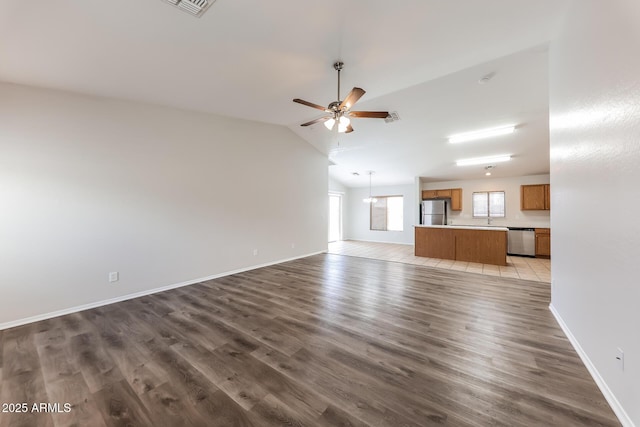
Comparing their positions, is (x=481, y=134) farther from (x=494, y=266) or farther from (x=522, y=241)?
(x=522, y=241)

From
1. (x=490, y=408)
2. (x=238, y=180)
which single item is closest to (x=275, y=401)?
(x=490, y=408)

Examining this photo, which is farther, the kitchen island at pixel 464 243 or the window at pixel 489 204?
the window at pixel 489 204

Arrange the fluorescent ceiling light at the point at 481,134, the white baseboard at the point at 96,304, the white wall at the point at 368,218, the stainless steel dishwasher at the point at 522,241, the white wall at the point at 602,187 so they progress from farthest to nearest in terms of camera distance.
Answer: the white wall at the point at 368,218
the stainless steel dishwasher at the point at 522,241
the fluorescent ceiling light at the point at 481,134
the white baseboard at the point at 96,304
the white wall at the point at 602,187

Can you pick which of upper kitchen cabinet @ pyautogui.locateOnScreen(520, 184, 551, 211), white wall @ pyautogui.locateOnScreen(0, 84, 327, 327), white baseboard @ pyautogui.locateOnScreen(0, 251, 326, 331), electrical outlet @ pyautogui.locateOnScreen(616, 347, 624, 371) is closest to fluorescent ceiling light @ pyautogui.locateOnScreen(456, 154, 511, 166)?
upper kitchen cabinet @ pyautogui.locateOnScreen(520, 184, 551, 211)

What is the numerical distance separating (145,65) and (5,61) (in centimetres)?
121

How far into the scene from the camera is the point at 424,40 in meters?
2.54

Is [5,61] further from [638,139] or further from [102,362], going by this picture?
[638,139]

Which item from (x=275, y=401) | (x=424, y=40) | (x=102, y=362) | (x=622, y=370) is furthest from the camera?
(x=424, y=40)

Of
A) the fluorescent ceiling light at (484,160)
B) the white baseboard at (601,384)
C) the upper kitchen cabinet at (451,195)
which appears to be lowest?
the white baseboard at (601,384)

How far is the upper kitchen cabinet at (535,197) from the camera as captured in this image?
659cm

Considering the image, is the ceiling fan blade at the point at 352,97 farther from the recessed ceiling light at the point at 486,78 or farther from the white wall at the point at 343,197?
the white wall at the point at 343,197

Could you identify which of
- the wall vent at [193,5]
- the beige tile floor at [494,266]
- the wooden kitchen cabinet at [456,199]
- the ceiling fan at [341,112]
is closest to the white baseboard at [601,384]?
the beige tile floor at [494,266]

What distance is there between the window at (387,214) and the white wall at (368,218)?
194mm

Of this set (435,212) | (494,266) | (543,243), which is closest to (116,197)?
(494,266)
